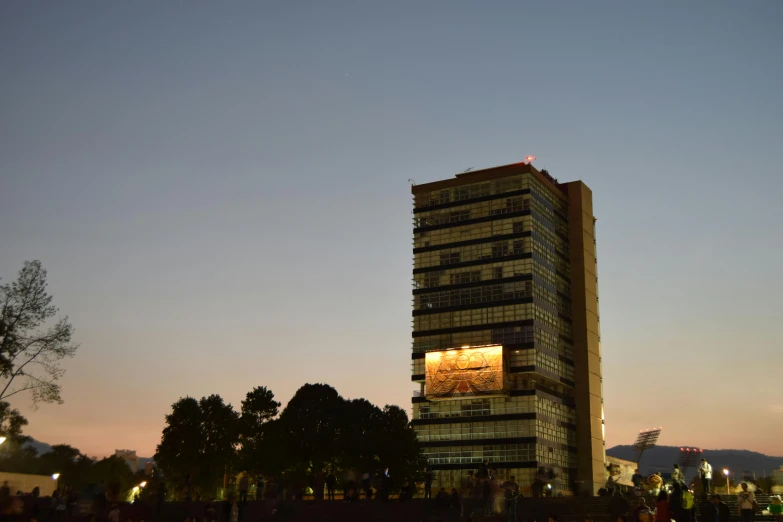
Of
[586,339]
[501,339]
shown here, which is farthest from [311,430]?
[586,339]

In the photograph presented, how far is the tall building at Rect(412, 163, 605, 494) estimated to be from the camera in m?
117

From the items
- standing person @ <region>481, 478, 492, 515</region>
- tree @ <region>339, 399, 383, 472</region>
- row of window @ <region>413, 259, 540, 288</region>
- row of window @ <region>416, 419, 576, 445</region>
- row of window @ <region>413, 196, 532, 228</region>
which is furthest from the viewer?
row of window @ <region>413, 196, 532, 228</region>

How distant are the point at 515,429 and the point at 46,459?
338 feet

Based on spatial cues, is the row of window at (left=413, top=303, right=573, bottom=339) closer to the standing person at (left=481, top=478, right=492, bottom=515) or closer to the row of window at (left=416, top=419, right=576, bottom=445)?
the row of window at (left=416, top=419, right=576, bottom=445)

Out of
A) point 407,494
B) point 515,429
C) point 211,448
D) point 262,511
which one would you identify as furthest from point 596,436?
point 262,511

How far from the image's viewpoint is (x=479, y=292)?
124m

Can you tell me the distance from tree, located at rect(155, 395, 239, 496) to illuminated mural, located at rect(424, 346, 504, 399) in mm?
33685

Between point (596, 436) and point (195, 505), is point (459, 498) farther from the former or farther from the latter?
point (596, 436)

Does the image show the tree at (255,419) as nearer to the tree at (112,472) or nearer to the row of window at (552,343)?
the row of window at (552,343)

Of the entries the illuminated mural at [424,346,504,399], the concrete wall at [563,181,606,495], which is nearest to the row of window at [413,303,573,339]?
the concrete wall at [563,181,606,495]

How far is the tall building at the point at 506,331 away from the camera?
11694cm

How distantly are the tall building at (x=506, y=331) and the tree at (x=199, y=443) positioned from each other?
34.6 meters

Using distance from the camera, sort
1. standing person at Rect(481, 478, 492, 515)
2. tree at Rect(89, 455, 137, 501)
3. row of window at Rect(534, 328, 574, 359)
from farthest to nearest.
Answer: tree at Rect(89, 455, 137, 501), row of window at Rect(534, 328, 574, 359), standing person at Rect(481, 478, 492, 515)

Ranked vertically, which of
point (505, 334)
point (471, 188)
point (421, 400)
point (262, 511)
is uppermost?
point (471, 188)
